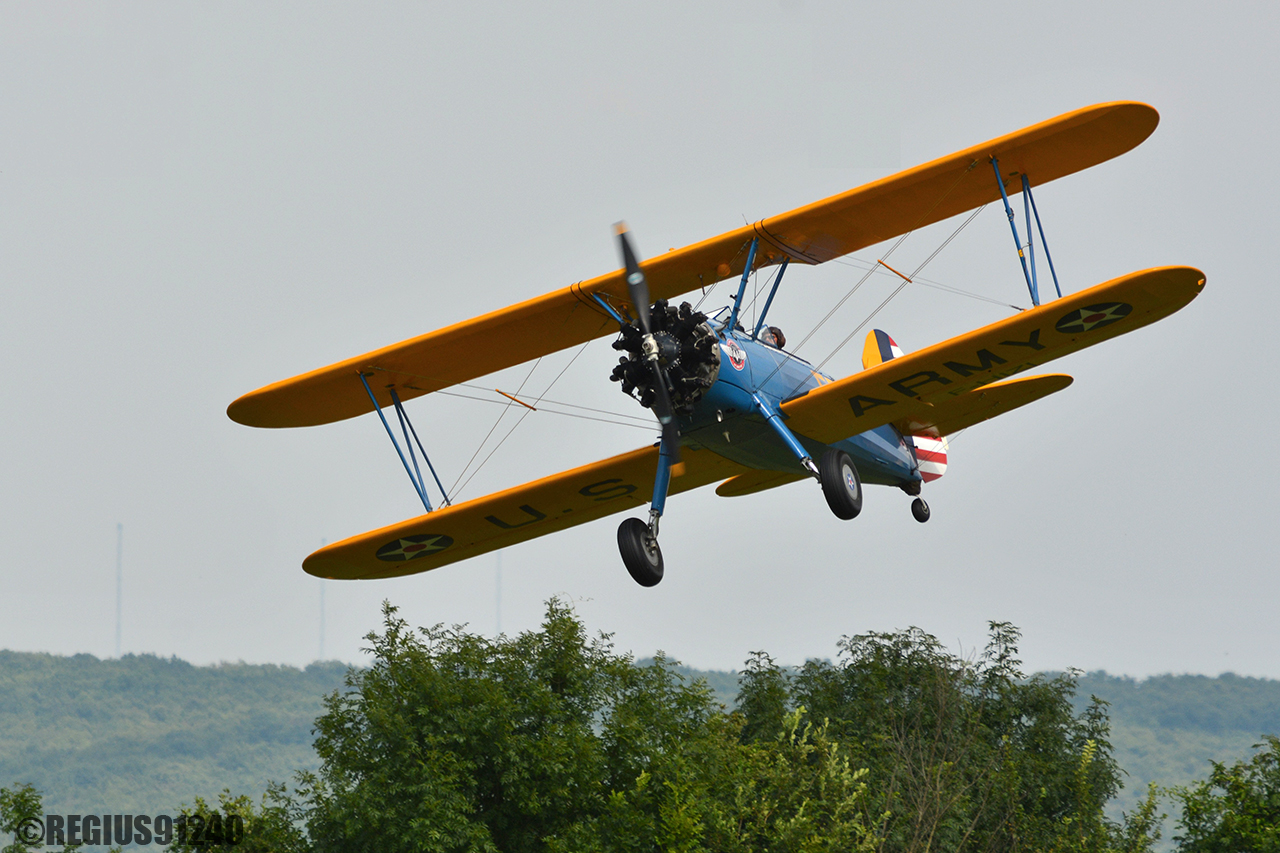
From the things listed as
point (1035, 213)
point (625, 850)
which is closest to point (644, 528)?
point (1035, 213)

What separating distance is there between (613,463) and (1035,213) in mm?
5205

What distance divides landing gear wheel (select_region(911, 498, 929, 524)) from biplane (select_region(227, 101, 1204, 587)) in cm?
4

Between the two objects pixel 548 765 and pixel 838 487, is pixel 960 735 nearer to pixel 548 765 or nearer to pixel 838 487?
pixel 548 765

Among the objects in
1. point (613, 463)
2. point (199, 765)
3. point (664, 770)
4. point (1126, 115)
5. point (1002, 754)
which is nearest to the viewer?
point (1126, 115)

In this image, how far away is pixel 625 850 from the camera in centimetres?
3000

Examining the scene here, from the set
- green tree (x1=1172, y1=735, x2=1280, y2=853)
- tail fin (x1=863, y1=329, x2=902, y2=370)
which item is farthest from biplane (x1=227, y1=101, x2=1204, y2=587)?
green tree (x1=1172, y1=735, x2=1280, y2=853)

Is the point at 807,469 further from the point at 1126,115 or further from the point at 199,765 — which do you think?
the point at 199,765

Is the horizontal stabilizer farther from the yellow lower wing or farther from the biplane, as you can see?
the yellow lower wing

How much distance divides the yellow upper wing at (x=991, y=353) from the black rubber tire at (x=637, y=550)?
217 cm

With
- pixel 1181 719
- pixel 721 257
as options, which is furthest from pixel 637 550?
pixel 1181 719

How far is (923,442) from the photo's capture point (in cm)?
1870

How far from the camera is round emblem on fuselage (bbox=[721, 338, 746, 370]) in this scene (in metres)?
13.9

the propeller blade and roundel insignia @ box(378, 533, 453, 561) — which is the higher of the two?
the propeller blade

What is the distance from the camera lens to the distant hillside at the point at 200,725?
465 ft
